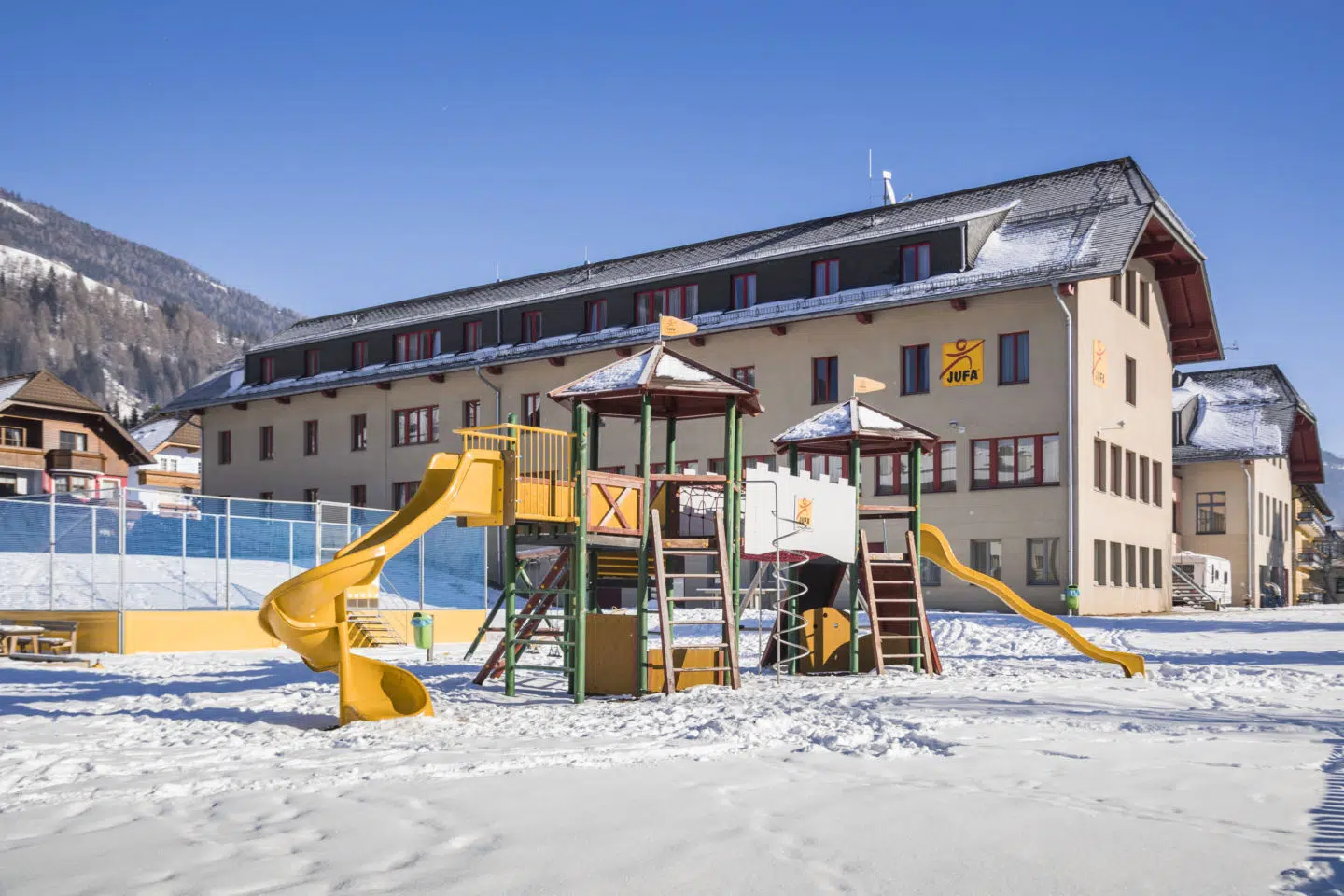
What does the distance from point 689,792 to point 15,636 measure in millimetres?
17550

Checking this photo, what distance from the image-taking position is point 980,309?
34750 millimetres

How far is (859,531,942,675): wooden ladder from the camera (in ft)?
62.9

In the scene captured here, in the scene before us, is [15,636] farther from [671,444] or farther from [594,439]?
[671,444]

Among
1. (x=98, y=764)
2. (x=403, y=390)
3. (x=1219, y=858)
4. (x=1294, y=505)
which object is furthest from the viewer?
(x=1294, y=505)

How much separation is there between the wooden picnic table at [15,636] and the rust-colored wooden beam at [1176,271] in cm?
3340

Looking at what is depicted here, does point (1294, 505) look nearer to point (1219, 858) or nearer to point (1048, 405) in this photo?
point (1048, 405)

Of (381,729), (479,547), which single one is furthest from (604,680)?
(479,547)

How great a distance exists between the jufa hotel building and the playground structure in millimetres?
14019

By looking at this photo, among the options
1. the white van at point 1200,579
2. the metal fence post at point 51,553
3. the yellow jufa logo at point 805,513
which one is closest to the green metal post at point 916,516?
the yellow jufa logo at point 805,513

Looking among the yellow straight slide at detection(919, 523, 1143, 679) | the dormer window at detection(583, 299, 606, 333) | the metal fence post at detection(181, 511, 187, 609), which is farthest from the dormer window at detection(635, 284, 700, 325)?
the yellow straight slide at detection(919, 523, 1143, 679)

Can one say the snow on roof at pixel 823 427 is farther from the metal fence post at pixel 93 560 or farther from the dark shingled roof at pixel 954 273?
the dark shingled roof at pixel 954 273

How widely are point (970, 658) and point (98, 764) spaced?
15555mm

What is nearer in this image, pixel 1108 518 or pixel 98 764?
pixel 98 764

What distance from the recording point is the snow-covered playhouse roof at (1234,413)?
54.3 meters
